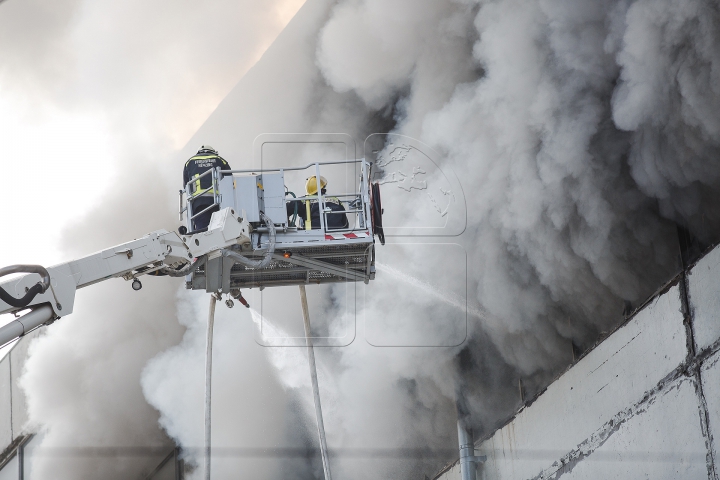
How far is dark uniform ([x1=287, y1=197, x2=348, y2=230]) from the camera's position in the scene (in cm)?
726

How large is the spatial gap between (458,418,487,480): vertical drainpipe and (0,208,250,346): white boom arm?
5476mm

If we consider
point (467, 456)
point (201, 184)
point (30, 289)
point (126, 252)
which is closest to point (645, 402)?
point (467, 456)

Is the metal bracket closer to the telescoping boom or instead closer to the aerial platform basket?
the telescoping boom

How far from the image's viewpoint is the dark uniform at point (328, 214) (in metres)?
7.26

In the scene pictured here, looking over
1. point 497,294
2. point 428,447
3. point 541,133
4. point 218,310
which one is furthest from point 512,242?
point 218,310

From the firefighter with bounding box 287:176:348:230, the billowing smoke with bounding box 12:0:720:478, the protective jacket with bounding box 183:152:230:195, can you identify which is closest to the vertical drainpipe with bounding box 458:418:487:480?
the billowing smoke with bounding box 12:0:720:478

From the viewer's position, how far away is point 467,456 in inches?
407

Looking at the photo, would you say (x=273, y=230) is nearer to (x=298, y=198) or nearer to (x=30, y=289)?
(x=298, y=198)

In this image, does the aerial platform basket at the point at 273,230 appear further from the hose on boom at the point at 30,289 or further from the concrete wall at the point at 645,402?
the concrete wall at the point at 645,402

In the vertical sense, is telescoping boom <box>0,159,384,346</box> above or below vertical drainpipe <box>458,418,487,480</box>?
above

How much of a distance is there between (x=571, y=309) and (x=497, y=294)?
1185 mm

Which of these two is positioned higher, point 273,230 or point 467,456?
point 273,230

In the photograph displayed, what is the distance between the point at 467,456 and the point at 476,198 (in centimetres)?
360

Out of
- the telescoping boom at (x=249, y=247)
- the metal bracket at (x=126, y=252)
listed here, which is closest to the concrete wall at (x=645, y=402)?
the telescoping boom at (x=249, y=247)
